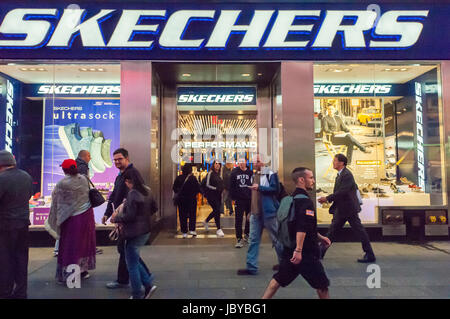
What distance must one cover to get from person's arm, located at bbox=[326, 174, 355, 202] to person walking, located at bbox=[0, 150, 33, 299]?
5.08m

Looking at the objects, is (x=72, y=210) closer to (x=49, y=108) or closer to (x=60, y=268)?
(x=60, y=268)

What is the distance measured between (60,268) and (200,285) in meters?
2.24

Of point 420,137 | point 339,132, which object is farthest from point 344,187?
point 420,137

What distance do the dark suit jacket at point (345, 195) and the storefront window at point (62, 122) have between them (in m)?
5.91

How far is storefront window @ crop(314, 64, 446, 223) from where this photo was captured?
8742mm

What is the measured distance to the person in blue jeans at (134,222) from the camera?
166 inches

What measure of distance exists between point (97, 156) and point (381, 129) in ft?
26.9

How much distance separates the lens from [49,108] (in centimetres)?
933

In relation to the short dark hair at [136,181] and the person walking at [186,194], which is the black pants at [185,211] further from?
the short dark hair at [136,181]

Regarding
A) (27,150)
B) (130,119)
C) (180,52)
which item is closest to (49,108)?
(27,150)

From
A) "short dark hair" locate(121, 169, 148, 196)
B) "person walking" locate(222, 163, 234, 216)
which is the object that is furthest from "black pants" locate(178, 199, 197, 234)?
"short dark hair" locate(121, 169, 148, 196)

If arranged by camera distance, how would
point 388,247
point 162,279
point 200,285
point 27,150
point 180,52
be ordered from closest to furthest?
point 200,285 < point 162,279 < point 388,247 < point 180,52 < point 27,150

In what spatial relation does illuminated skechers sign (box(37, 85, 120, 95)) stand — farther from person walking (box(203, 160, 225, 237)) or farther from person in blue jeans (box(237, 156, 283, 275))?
person in blue jeans (box(237, 156, 283, 275))

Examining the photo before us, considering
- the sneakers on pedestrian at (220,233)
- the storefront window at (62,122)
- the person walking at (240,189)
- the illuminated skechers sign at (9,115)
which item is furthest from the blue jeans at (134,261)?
the illuminated skechers sign at (9,115)
